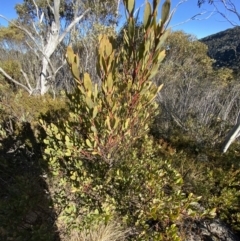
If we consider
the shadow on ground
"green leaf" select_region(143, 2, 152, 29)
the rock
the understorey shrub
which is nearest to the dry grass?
the shadow on ground

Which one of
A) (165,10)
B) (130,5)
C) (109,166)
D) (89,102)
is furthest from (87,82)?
(109,166)

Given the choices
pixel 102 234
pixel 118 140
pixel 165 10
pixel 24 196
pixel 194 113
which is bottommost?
pixel 102 234

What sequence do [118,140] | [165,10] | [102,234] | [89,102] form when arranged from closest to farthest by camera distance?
[165,10], [89,102], [118,140], [102,234]

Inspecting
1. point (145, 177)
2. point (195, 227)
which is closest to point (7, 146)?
point (145, 177)

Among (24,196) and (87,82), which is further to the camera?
(24,196)

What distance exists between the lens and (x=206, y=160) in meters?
4.58

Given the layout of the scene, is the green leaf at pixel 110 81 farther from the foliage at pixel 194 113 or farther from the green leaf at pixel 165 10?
the foliage at pixel 194 113

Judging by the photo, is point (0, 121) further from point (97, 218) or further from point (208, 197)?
point (208, 197)

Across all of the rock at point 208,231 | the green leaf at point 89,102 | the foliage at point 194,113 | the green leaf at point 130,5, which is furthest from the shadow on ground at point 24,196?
the foliage at point 194,113

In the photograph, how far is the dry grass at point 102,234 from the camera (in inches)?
97.4

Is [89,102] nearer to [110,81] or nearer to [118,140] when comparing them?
[110,81]

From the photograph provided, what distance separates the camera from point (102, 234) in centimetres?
251

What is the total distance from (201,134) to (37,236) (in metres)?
4.33

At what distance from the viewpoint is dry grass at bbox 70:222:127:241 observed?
8.11 ft
